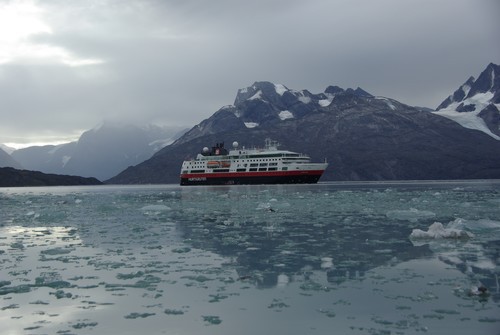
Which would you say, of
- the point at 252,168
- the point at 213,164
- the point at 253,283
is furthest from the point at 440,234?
the point at 213,164

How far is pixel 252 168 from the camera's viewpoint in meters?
147

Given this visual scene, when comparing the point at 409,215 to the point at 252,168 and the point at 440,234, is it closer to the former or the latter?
the point at 440,234

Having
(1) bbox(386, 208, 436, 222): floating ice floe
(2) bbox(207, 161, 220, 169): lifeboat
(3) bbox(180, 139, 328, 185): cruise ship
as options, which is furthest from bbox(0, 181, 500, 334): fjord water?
(2) bbox(207, 161, 220, 169): lifeboat

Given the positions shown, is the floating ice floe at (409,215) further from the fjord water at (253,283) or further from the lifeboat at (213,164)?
the lifeboat at (213,164)

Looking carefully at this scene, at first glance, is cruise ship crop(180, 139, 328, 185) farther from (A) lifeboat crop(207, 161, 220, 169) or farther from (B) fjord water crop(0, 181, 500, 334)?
(B) fjord water crop(0, 181, 500, 334)

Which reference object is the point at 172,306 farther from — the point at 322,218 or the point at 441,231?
the point at 322,218

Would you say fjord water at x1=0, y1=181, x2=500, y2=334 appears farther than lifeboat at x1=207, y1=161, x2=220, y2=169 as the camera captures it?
No

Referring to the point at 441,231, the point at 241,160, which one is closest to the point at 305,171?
the point at 241,160

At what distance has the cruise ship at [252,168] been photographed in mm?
140375

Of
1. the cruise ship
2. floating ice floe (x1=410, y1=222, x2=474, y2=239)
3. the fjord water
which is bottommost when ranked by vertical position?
the fjord water

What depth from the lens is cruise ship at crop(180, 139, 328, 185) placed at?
140m

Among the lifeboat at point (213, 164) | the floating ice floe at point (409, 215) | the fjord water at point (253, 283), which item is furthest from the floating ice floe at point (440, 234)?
the lifeboat at point (213, 164)

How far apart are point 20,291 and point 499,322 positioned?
11.2m

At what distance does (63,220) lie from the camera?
3362cm
